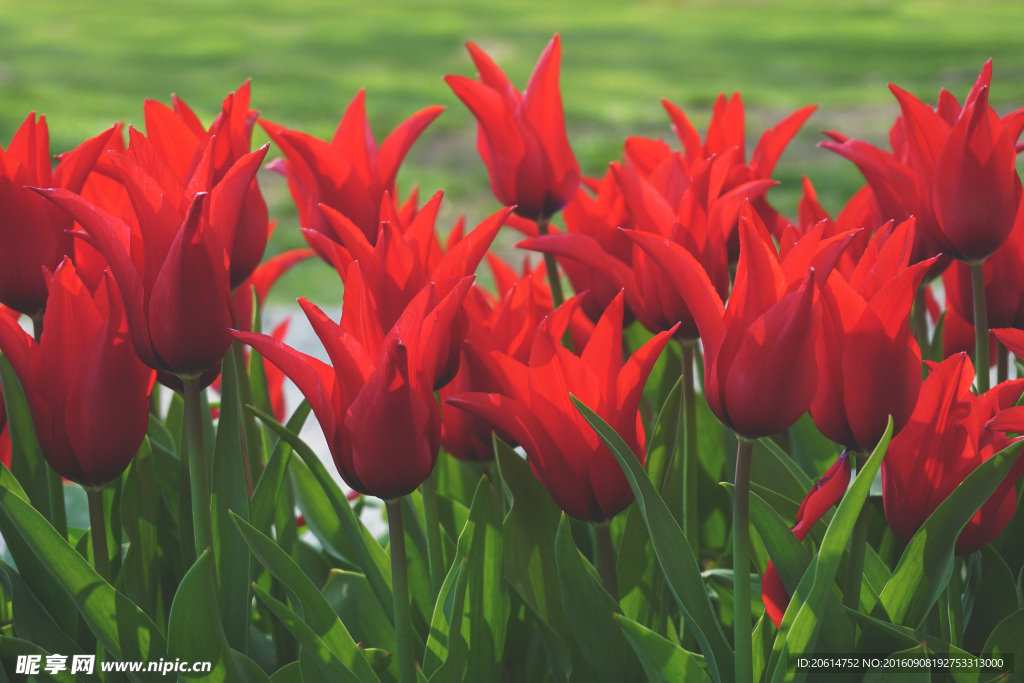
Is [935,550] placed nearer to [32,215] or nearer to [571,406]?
[571,406]

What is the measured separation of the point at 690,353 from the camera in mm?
903

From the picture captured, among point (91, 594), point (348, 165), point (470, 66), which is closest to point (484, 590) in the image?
point (91, 594)

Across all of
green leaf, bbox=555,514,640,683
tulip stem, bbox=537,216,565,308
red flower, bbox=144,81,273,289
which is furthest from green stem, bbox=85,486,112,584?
tulip stem, bbox=537,216,565,308

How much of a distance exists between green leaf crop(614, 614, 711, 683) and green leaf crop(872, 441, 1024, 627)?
0.50 ft

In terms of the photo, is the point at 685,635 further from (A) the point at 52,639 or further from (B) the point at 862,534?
(A) the point at 52,639

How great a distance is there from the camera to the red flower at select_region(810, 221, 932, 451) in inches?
25.3

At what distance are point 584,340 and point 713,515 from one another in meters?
0.28

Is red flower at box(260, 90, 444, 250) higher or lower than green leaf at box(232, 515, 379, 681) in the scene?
higher

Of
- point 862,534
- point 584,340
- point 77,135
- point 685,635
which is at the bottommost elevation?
point 685,635

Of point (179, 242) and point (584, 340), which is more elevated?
point (179, 242)

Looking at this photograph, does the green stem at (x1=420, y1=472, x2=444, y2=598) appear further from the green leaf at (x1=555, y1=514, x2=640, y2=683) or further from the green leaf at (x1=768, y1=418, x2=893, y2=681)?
the green leaf at (x1=768, y1=418, x2=893, y2=681)

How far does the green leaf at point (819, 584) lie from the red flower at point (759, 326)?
0.06 m

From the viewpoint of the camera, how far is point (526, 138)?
0.96 m

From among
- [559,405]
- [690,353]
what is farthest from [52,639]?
[690,353]
